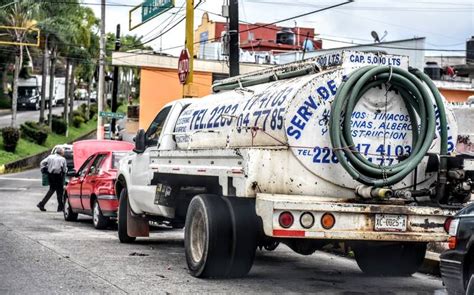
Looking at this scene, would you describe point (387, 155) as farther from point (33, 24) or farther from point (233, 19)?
point (33, 24)

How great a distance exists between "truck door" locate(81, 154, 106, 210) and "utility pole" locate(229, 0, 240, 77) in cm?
666

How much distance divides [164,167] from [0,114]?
67.3 meters

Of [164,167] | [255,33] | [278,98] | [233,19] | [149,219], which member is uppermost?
[255,33]

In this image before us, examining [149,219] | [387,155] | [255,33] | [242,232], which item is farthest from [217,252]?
[255,33]

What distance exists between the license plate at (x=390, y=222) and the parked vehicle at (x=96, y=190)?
8.19 meters

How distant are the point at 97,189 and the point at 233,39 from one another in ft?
27.4

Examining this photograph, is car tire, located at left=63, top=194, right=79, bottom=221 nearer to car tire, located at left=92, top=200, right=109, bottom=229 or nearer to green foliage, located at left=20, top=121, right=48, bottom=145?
car tire, located at left=92, top=200, right=109, bottom=229

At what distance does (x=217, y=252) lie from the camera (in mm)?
9523

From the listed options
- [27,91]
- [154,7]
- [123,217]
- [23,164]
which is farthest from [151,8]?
[27,91]

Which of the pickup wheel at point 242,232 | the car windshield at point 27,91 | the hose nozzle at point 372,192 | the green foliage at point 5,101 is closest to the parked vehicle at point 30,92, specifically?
the car windshield at point 27,91

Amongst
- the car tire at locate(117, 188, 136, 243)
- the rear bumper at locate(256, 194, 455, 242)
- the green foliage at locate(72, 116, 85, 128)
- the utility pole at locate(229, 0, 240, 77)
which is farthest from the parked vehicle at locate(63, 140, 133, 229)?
the green foliage at locate(72, 116, 85, 128)

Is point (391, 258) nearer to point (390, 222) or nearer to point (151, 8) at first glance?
point (390, 222)

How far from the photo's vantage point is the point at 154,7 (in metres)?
25.4

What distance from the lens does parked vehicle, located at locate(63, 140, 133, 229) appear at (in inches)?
640
